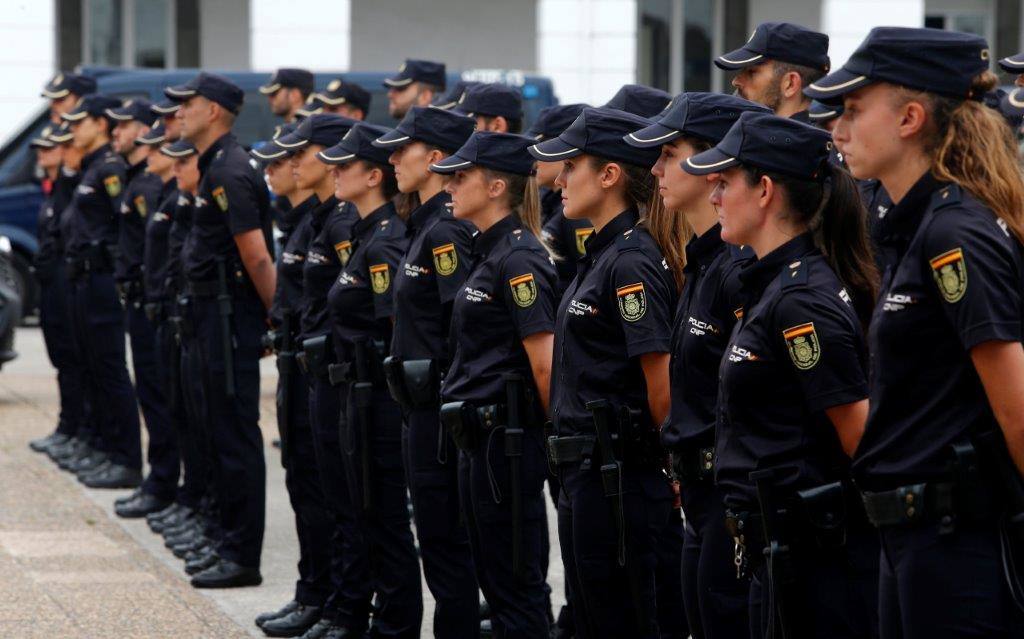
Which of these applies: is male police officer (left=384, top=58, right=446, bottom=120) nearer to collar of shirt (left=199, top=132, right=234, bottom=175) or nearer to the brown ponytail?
collar of shirt (left=199, top=132, right=234, bottom=175)

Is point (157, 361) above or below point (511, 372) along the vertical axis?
below

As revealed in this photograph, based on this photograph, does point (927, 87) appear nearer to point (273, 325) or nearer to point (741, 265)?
point (741, 265)

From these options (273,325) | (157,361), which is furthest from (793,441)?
(157,361)

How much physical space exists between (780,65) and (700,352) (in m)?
1.97

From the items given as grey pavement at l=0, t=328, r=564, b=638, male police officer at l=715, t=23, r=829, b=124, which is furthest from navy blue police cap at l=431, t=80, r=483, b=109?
male police officer at l=715, t=23, r=829, b=124

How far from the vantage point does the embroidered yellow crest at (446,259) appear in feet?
18.6

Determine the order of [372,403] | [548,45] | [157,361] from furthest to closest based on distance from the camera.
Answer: [548,45]
[157,361]
[372,403]

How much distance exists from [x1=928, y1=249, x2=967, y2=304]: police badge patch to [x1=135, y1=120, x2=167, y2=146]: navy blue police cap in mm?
6671

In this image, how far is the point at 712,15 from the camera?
2425 centimetres

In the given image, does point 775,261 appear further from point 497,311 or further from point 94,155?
point 94,155

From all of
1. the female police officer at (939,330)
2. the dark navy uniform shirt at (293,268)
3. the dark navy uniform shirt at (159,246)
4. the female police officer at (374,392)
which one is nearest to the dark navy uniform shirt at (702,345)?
the female police officer at (939,330)

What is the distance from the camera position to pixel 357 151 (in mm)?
6273

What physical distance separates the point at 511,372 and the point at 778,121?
1.62 meters

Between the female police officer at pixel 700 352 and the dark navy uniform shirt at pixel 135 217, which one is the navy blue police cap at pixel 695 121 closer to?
the female police officer at pixel 700 352
